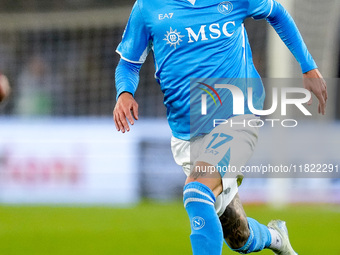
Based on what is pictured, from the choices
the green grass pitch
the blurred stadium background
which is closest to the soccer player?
the green grass pitch

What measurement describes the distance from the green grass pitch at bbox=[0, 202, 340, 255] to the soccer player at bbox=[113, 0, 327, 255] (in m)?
1.75

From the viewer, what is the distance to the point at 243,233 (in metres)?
4.55

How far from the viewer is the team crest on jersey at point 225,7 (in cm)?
450

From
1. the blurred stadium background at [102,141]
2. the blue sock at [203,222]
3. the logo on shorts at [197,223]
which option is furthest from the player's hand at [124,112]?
the blurred stadium background at [102,141]

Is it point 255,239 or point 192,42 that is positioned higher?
point 192,42

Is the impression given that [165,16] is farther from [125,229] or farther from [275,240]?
[125,229]

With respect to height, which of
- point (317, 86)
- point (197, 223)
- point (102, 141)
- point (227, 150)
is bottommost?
point (102, 141)

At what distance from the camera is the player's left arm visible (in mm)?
4551

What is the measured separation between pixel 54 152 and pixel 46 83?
1.82 meters

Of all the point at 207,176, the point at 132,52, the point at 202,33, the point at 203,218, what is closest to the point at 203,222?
the point at 203,218

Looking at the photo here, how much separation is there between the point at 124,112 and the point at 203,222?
820mm

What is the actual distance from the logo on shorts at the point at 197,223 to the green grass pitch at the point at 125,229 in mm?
2200

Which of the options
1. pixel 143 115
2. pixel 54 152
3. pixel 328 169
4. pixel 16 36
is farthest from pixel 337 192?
pixel 16 36

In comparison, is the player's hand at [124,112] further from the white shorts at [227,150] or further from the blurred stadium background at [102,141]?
the blurred stadium background at [102,141]
